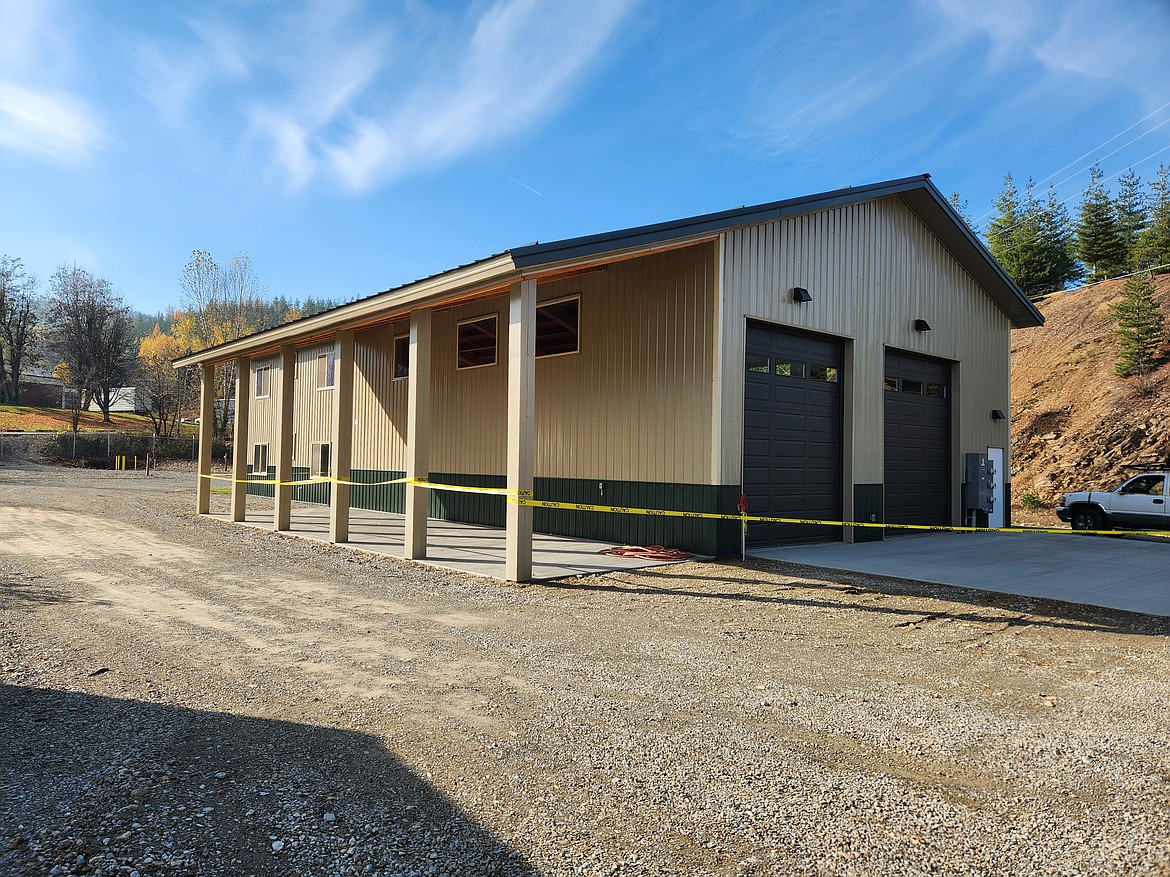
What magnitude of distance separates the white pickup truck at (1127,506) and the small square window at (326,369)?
757 inches

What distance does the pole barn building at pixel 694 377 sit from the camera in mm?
10305

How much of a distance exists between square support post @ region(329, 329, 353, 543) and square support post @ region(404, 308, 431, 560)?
212cm

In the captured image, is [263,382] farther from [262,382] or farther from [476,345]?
[476,345]

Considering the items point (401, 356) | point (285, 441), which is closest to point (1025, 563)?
point (285, 441)

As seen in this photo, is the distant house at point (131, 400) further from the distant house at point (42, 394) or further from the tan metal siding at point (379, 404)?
the tan metal siding at point (379, 404)

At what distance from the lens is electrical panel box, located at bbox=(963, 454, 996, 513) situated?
52.4ft

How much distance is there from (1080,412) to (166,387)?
156 ft

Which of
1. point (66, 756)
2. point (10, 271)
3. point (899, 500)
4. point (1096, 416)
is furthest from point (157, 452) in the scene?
point (1096, 416)

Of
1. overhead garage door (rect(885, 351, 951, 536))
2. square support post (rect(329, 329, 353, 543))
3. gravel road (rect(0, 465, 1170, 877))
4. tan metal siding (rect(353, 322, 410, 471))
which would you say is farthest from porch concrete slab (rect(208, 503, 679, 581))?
overhead garage door (rect(885, 351, 951, 536))

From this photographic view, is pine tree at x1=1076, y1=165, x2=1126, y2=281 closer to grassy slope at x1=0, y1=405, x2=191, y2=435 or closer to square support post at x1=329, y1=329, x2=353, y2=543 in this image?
square support post at x1=329, y1=329, x2=353, y2=543

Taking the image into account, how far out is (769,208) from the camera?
36.2 ft

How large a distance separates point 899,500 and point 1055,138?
1156 centimetres

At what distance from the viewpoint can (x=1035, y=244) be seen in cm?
4444

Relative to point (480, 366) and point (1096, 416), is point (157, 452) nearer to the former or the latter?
point (480, 366)
